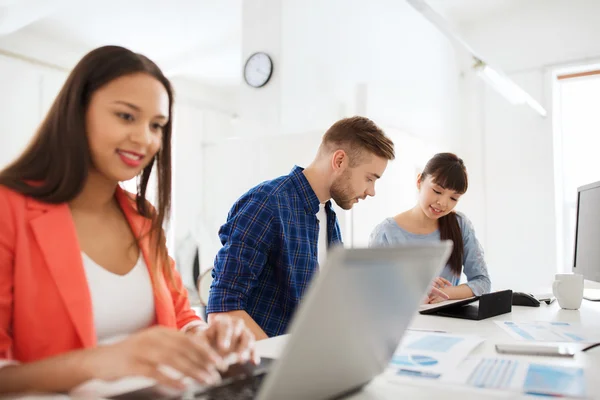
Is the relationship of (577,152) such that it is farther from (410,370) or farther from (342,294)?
(342,294)

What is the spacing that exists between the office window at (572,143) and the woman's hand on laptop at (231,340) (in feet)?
16.1

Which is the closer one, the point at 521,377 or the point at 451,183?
the point at 521,377

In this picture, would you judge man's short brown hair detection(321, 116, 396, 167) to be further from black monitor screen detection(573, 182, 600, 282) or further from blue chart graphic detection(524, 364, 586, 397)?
blue chart graphic detection(524, 364, 586, 397)

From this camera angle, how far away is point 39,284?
3.35 feet

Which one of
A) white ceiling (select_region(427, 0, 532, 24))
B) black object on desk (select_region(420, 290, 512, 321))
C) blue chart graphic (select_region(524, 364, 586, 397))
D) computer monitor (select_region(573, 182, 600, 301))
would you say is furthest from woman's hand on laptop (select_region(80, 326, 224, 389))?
white ceiling (select_region(427, 0, 532, 24))

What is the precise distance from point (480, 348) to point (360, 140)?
1017mm

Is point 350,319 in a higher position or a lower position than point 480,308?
higher

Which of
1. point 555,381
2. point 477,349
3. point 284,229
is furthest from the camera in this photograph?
point 284,229

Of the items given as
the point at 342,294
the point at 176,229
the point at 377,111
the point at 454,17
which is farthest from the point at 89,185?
the point at 454,17

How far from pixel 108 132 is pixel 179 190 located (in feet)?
16.3

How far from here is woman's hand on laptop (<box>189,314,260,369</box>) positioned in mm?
952

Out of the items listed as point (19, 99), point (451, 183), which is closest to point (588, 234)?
point (451, 183)

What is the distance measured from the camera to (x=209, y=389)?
0.82 metres

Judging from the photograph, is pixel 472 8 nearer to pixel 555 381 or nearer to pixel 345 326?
pixel 555 381
